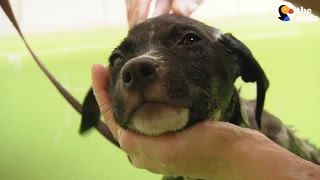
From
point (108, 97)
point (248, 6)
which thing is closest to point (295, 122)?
point (248, 6)

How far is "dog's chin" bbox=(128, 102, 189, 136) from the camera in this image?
3.54 ft

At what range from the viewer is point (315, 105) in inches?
77.7

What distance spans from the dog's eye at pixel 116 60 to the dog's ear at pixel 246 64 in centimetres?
30

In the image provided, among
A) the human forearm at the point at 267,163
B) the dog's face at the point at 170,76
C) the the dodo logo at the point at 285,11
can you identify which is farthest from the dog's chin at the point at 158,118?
the the dodo logo at the point at 285,11

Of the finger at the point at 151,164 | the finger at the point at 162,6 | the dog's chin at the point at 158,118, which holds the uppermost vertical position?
the dog's chin at the point at 158,118

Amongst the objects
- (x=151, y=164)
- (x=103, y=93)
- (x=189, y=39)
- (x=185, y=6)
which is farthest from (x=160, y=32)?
(x=185, y=6)

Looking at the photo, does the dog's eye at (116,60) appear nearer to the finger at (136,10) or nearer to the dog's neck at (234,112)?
the dog's neck at (234,112)

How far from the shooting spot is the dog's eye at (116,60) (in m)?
1.38

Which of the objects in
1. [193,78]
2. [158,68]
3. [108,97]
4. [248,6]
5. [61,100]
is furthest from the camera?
[61,100]

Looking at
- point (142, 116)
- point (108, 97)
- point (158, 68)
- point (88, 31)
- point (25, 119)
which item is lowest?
point (25, 119)

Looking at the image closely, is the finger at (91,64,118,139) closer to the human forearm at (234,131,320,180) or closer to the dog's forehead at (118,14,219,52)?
the dog's forehead at (118,14,219,52)

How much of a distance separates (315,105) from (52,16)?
128cm

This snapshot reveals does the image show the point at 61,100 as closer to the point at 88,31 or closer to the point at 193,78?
the point at 88,31

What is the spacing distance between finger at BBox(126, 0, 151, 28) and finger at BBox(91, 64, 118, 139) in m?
0.44
